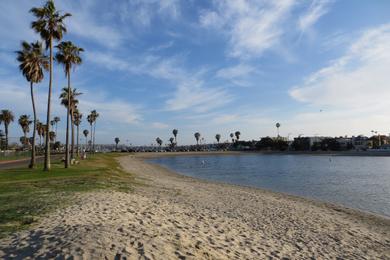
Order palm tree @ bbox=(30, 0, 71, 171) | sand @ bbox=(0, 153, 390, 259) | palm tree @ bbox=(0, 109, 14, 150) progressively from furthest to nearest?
1. palm tree @ bbox=(0, 109, 14, 150)
2. palm tree @ bbox=(30, 0, 71, 171)
3. sand @ bbox=(0, 153, 390, 259)

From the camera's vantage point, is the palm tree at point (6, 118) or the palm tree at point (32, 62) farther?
the palm tree at point (6, 118)

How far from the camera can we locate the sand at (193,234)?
357 inches

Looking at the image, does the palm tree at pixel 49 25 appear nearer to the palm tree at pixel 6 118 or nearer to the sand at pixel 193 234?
the sand at pixel 193 234

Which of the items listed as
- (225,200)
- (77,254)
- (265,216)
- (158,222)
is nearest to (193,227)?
(158,222)

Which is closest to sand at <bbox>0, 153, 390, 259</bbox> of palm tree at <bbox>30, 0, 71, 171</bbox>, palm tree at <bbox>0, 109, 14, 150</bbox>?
palm tree at <bbox>30, 0, 71, 171</bbox>

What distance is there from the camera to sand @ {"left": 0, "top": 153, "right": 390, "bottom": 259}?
29.8ft

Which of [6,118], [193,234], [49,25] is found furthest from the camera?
[6,118]

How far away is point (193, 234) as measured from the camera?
12070 millimetres

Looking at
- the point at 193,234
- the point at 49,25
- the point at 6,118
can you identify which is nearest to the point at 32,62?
the point at 49,25

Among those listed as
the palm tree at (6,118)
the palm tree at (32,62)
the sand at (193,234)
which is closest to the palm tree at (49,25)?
the palm tree at (32,62)

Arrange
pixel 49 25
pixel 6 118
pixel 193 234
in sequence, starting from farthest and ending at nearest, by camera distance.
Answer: pixel 6 118
pixel 49 25
pixel 193 234

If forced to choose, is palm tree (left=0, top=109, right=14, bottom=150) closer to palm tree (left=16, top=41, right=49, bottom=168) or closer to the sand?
palm tree (left=16, top=41, right=49, bottom=168)

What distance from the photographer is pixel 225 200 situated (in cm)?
2534

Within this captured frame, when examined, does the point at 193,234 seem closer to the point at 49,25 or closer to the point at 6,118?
the point at 49,25
